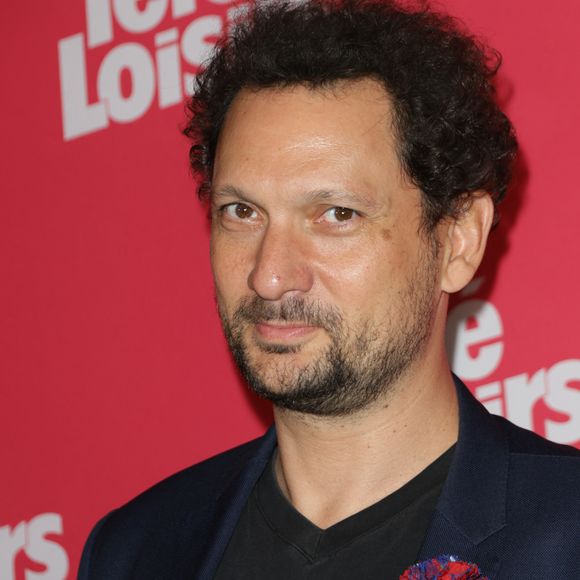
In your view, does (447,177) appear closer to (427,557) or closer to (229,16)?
(427,557)

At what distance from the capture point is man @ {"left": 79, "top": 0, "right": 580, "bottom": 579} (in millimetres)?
2467

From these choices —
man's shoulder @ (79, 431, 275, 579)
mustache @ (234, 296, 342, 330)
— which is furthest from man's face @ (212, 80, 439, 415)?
man's shoulder @ (79, 431, 275, 579)

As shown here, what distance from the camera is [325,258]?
251 cm

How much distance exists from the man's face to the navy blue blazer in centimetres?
25

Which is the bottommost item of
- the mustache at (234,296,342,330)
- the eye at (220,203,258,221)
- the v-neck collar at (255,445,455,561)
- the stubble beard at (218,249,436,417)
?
the v-neck collar at (255,445,455,561)

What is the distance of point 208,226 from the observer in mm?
3562

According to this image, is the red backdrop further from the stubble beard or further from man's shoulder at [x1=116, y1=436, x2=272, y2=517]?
A: the stubble beard

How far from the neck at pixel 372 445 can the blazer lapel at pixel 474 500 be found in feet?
0.24

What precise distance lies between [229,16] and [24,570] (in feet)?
5.54

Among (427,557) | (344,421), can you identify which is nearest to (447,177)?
(344,421)

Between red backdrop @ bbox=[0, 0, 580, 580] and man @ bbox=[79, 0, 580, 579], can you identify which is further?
red backdrop @ bbox=[0, 0, 580, 580]

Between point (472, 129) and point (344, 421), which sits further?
point (472, 129)

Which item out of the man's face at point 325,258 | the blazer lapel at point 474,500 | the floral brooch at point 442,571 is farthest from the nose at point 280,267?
the floral brooch at point 442,571

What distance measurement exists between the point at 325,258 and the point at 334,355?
190 millimetres
